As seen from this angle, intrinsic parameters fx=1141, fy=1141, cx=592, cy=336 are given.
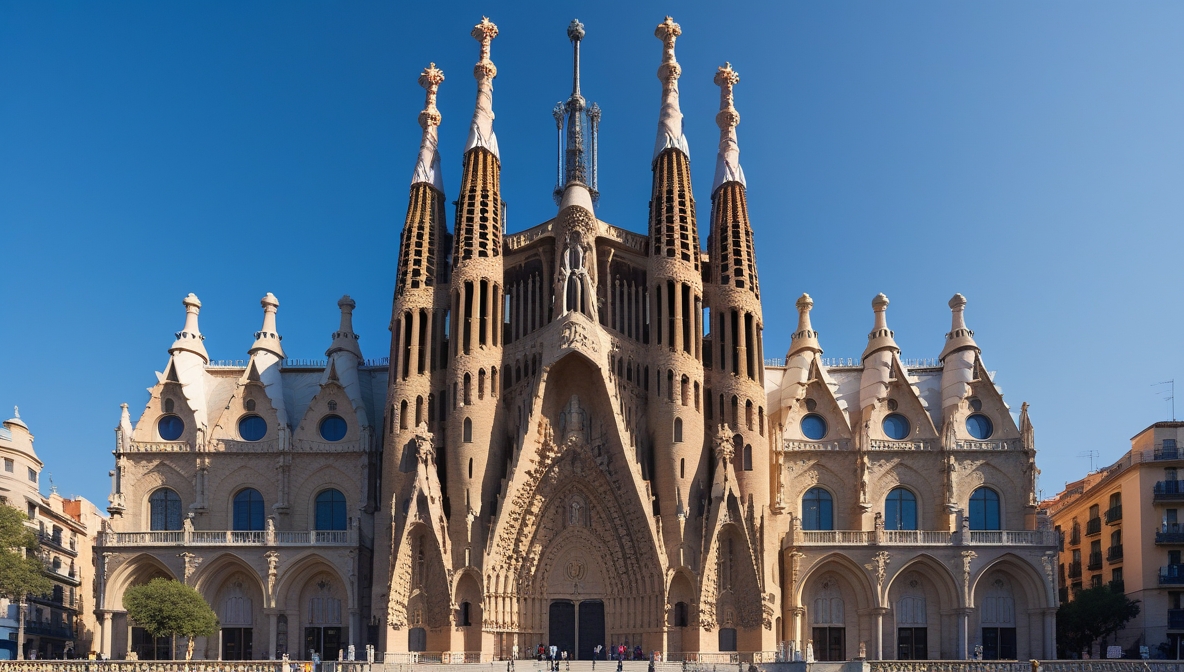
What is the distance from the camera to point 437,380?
60875 mm

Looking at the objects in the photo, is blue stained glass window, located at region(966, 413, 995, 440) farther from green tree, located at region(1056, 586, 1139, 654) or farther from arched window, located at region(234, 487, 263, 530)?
arched window, located at region(234, 487, 263, 530)

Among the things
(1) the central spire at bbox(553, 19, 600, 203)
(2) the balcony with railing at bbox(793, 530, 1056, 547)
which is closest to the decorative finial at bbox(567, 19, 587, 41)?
(1) the central spire at bbox(553, 19, 600, 203)

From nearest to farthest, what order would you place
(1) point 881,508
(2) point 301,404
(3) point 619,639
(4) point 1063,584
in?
(3) point 619,639 < (1) point 881,508 < (2) point 301,404 < (4) point 1063,584

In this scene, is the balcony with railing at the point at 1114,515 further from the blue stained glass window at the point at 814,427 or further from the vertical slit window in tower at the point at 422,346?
the vertical slit window in tower at the point at 422,346

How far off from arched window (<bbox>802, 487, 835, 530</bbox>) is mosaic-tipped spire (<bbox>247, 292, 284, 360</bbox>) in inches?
1239

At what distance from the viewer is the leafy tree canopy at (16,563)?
5216cm

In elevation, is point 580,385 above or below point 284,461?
above

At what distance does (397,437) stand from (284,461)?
7.49 metres

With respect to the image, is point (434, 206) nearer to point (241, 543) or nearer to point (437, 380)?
point (437, 380)

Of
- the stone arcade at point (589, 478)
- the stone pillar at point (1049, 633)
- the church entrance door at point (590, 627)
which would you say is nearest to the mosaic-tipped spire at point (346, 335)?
the stone arcade at point (589, 478)

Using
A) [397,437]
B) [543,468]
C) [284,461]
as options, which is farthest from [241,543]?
[543,468]

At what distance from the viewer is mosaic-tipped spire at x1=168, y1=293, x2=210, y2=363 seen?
66.1m

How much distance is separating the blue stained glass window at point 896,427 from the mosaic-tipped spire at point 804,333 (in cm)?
602

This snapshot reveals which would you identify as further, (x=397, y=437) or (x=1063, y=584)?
(x=1063, y=584)
